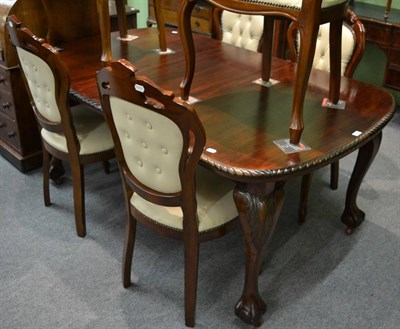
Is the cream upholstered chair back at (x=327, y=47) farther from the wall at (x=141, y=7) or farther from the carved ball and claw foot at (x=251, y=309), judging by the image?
the wall at (x=141, y=7)

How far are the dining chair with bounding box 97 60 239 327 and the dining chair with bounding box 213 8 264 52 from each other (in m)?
1.21

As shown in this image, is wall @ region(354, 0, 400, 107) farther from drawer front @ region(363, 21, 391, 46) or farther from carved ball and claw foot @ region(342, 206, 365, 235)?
carved ball and claw foot @ region(342, 206, 365, 235)

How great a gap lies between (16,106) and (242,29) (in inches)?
53.2

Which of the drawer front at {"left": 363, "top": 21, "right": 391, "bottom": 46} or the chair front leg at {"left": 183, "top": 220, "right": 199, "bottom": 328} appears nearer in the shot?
the chair front leg at {"left": 183, "top": 220, "right": 199, "bottom": 328}

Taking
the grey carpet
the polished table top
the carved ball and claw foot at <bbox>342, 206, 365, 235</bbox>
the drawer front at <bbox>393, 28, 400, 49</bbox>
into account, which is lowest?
the grey carpet

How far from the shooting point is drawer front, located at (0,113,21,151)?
2613mm

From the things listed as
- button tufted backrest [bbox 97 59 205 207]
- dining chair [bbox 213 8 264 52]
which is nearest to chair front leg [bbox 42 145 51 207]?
button tufted backrest [bbox 97 59 205 207]

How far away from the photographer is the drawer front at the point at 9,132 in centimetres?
261

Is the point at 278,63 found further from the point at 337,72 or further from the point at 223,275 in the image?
the point at 223,275

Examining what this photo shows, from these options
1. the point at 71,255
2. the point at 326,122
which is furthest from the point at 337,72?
the point at 71,255

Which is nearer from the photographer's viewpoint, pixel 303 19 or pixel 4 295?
pixel 303 19

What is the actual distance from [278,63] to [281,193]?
98cm

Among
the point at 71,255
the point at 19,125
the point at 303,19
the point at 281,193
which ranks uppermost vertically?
the point at 303,19

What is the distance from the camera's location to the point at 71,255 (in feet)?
6.83
